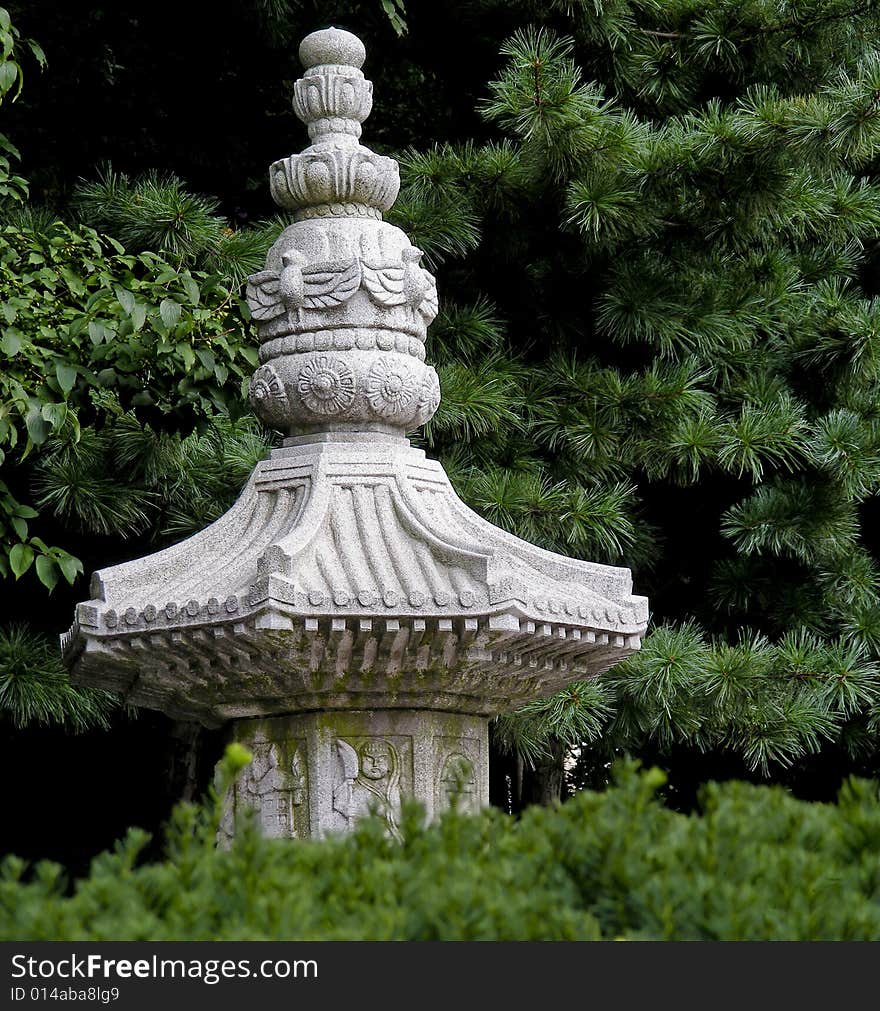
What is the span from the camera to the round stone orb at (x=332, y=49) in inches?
178

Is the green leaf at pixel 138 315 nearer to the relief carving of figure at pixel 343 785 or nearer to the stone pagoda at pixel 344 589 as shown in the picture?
the stone pagoda at pixel 344 589

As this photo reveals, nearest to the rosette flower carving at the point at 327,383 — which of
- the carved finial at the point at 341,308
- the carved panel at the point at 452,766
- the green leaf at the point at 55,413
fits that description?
the carved finial at the point at 341,308

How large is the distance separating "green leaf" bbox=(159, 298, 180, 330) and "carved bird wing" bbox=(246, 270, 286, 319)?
96cm

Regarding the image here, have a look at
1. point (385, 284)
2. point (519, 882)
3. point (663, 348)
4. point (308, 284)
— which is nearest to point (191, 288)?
point (308, 284)

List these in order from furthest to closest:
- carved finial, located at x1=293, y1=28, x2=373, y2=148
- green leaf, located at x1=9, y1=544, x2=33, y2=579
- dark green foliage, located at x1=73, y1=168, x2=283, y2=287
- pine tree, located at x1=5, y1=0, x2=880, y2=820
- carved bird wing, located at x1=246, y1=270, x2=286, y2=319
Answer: dark green foliage, located at x1=73, y1=168, x2=283, y2=287
pine tree, located at x1=5, y1=0, x2=880, y2=820
green leaf, located at x1=9, y1=544, x2=33, y2=579
carved finial, located at x1=293, y1=28, x2=373, y2=148
carved bird wing, located at x1=246, y1=270, x2=286, y2=319

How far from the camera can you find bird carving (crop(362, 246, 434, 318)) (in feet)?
13.7

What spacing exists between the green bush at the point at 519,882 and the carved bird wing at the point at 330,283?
2016 millimetres

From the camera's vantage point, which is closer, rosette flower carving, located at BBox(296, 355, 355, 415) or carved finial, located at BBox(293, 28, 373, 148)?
rosette flower carving, located at BBox(296, 355, 355, 415)

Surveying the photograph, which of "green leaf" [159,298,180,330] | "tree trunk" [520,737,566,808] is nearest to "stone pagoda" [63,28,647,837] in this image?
"green leaf" [159,298,180,330]

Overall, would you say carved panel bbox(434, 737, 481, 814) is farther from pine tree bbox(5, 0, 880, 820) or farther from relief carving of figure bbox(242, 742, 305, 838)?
pine tree bbox(5, 0, 880, 820)

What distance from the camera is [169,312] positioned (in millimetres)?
5207

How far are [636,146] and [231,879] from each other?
16.7 ft

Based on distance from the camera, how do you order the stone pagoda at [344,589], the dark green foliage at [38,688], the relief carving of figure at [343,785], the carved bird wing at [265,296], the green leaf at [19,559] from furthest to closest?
the dark green foliage at [38,688] < the green leaf at [19,559] < the carved bird wing at [265,296] < the relief carving of figure at [343,785] < the stone pagoda at [344,589]

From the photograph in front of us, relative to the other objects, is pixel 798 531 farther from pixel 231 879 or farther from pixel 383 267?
pixel 231 879
